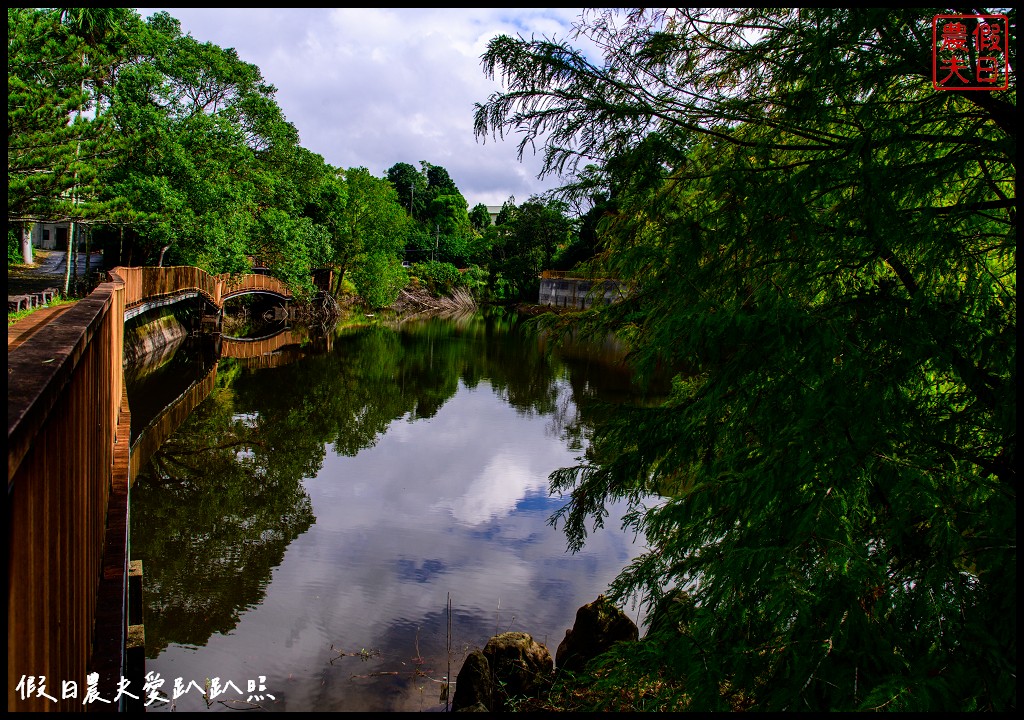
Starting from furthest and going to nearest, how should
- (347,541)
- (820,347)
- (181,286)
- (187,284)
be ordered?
(187,284) → (181,286) → (347,541) → (820,347)

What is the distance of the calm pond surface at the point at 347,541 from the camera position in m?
6.21

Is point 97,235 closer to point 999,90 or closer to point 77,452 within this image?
point 77,452

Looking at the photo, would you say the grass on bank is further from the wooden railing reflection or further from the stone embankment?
the stone embankment

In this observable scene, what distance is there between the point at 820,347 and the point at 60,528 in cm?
312

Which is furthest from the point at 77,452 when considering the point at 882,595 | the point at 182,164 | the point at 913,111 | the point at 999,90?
the point at 182,164

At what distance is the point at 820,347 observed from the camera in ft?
9.95

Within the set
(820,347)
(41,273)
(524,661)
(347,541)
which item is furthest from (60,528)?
(41,273)

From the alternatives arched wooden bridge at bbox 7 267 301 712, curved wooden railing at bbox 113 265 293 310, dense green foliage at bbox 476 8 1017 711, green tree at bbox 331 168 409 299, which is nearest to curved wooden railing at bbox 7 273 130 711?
arched wooden bridge at bbox 7 267 301 712

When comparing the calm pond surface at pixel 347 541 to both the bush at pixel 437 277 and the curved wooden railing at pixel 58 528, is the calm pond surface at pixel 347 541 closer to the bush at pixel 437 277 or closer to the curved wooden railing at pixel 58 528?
the curved wooden railing at pixel 58 528

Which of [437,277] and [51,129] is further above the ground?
[437,277]

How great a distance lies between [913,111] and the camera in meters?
3.21

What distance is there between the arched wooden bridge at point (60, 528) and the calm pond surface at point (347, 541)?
145cm

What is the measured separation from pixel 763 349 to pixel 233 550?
7365mm

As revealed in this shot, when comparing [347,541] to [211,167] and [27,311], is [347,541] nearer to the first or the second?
[27,311]
